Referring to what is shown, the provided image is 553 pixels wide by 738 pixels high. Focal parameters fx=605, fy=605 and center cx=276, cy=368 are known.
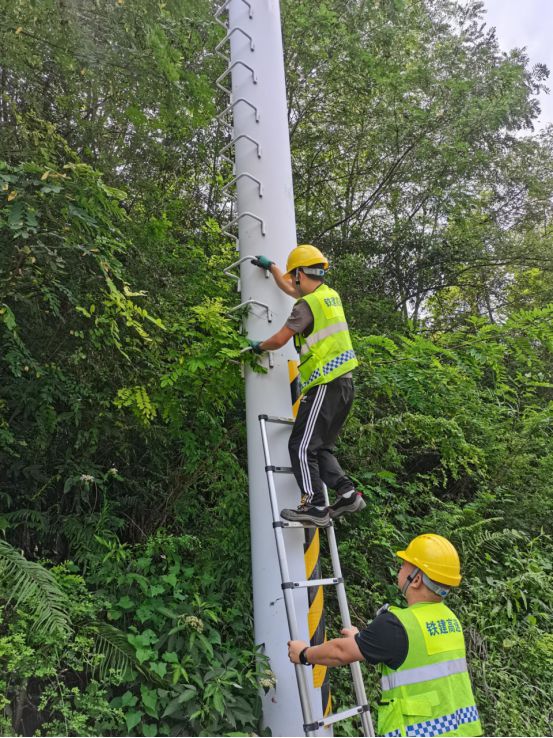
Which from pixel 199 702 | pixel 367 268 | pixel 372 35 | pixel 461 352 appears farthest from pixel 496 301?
pixel 199 702

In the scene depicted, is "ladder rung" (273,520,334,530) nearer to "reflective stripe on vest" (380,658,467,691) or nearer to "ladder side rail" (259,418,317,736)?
"ladder side rail" (259,418,317,736)

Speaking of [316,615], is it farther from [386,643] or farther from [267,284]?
[267,284]

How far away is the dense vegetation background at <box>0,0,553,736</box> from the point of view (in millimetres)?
3732

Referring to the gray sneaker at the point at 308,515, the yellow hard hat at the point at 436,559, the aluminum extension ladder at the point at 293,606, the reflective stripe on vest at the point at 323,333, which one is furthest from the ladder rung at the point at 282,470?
the yellow hard hat at the point at 436,559

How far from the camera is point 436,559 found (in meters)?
3.13

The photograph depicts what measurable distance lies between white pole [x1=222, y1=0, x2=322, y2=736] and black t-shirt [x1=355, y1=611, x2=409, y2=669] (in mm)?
945

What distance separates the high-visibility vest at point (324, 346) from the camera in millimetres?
4133

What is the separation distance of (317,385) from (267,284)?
0.94 m

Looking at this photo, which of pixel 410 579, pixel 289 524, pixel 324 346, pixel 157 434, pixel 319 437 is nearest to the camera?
pixel 410 579

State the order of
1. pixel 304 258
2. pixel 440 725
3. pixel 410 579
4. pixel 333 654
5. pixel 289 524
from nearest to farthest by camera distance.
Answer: pixel 440 725 < pixel 333 654 < pixel 410 579 < pixel 289 524 < pixel 304 258

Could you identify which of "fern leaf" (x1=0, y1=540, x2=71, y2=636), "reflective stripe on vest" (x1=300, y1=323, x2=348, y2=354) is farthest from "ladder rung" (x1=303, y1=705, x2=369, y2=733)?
"reflective stripe on vest" (x1=300, y1=323, x2=348, y2=354)

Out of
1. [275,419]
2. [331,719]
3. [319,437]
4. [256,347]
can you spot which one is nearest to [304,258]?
[256,347]

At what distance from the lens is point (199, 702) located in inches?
142

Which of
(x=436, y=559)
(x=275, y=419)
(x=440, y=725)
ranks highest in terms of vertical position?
(x=275, y=419)
